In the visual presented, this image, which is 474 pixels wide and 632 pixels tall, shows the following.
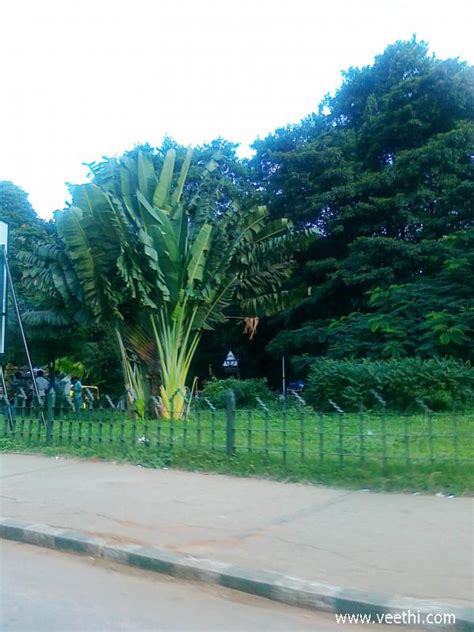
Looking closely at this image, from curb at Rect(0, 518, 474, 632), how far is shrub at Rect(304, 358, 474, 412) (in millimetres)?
8809

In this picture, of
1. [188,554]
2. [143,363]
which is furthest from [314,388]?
[188,554]

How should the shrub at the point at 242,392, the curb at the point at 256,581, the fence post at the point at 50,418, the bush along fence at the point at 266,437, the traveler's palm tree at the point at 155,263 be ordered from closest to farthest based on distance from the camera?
the curb at the point at 256,581 < the bush along fence at the point at 266,437 < the fence post at the point at 50,418 < the traveler's palm tree at the point at 155,263 < the shrub at the point at 242,392

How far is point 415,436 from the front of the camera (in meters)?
8.32

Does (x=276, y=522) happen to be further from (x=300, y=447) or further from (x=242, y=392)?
Answer: (x=242, y=392)

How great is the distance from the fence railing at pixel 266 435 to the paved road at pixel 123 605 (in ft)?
12.0

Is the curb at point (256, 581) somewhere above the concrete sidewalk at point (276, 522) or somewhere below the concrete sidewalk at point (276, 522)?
below

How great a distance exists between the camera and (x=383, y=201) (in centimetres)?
2358

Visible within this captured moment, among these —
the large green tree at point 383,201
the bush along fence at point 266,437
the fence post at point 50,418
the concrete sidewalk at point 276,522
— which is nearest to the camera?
the concrete sidewalk at point 276,522

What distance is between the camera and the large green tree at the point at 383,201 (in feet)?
64.0

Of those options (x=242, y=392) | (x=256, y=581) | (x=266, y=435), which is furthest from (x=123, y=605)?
(x=242, y=392)

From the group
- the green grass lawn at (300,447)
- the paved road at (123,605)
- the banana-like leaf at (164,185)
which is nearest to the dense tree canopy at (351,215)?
the banana-like leaf at (164,185)

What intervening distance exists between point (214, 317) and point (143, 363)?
2227 millimetres

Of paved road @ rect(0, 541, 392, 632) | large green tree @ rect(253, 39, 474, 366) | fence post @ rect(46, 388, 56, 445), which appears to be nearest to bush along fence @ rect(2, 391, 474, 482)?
fence post @ rect(46, 388, 56, 445)

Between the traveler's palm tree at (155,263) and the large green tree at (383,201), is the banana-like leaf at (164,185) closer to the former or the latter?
the traveler's palm tree at (155,263)
